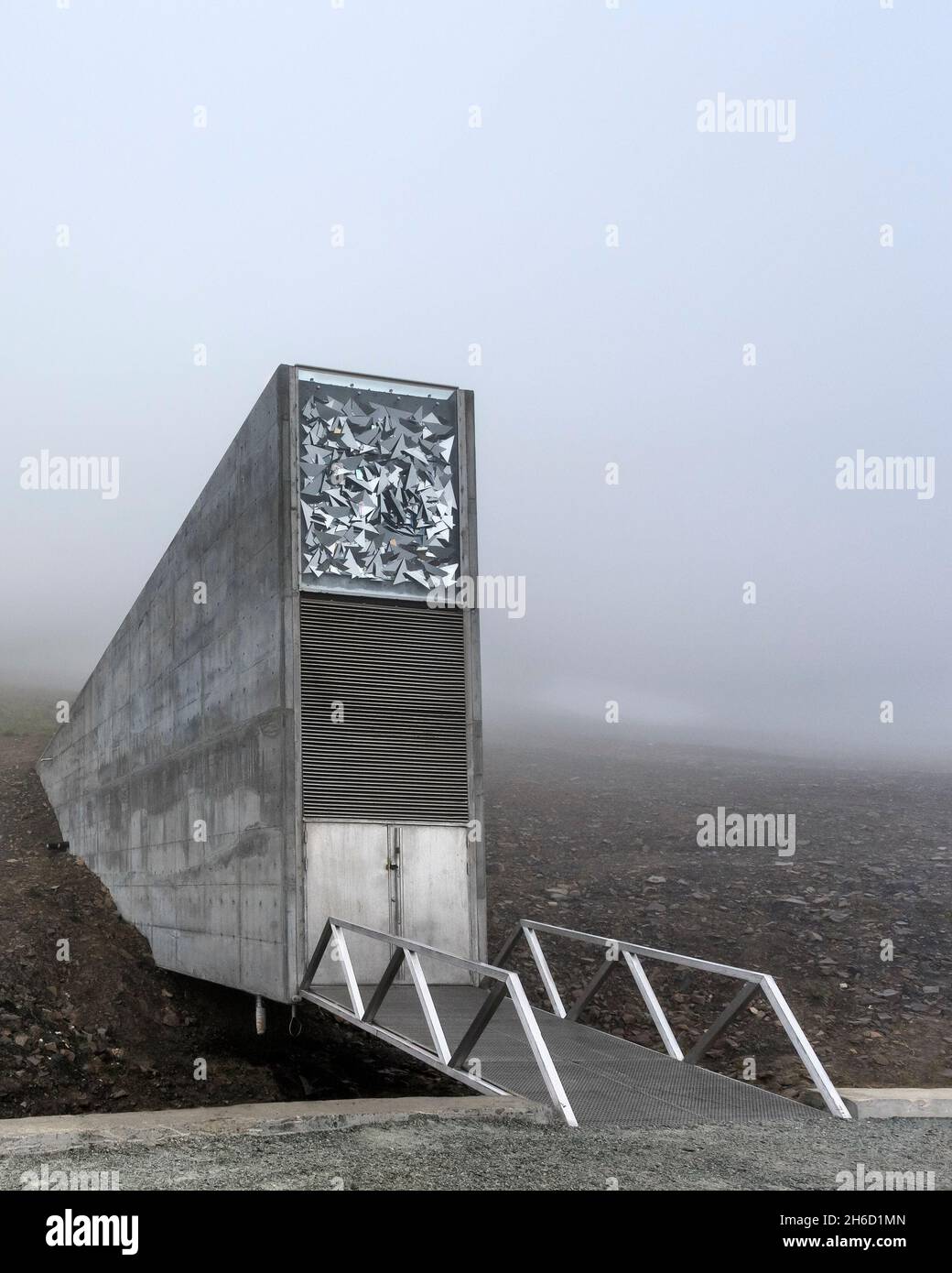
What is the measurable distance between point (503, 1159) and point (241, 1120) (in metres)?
1.79

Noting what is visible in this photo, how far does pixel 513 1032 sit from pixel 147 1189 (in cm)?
370

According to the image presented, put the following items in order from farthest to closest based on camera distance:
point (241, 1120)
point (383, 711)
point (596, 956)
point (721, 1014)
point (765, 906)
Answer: point (765, 906), point (596, 956), point (383, 711), point (721, 1014), point (241, 1120)

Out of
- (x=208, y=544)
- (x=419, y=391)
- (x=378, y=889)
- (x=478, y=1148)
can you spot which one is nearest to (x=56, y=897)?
(x=208, y=544)

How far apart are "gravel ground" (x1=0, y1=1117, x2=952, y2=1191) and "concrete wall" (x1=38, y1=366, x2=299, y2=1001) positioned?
3.17 m

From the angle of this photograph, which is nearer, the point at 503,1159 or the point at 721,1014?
the point at 503,1159

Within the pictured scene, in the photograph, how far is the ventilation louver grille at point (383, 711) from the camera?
936 centimetres

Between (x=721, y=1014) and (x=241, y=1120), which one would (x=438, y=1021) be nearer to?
(x=241, y=1120)

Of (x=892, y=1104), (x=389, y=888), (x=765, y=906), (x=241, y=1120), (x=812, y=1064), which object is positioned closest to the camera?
(x=241, y=1120)

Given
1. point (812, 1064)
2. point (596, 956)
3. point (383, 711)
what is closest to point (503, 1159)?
point (812, 1064)

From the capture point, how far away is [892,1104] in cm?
690

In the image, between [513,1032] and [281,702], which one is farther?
[281,702]

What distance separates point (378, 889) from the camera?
369 inches
